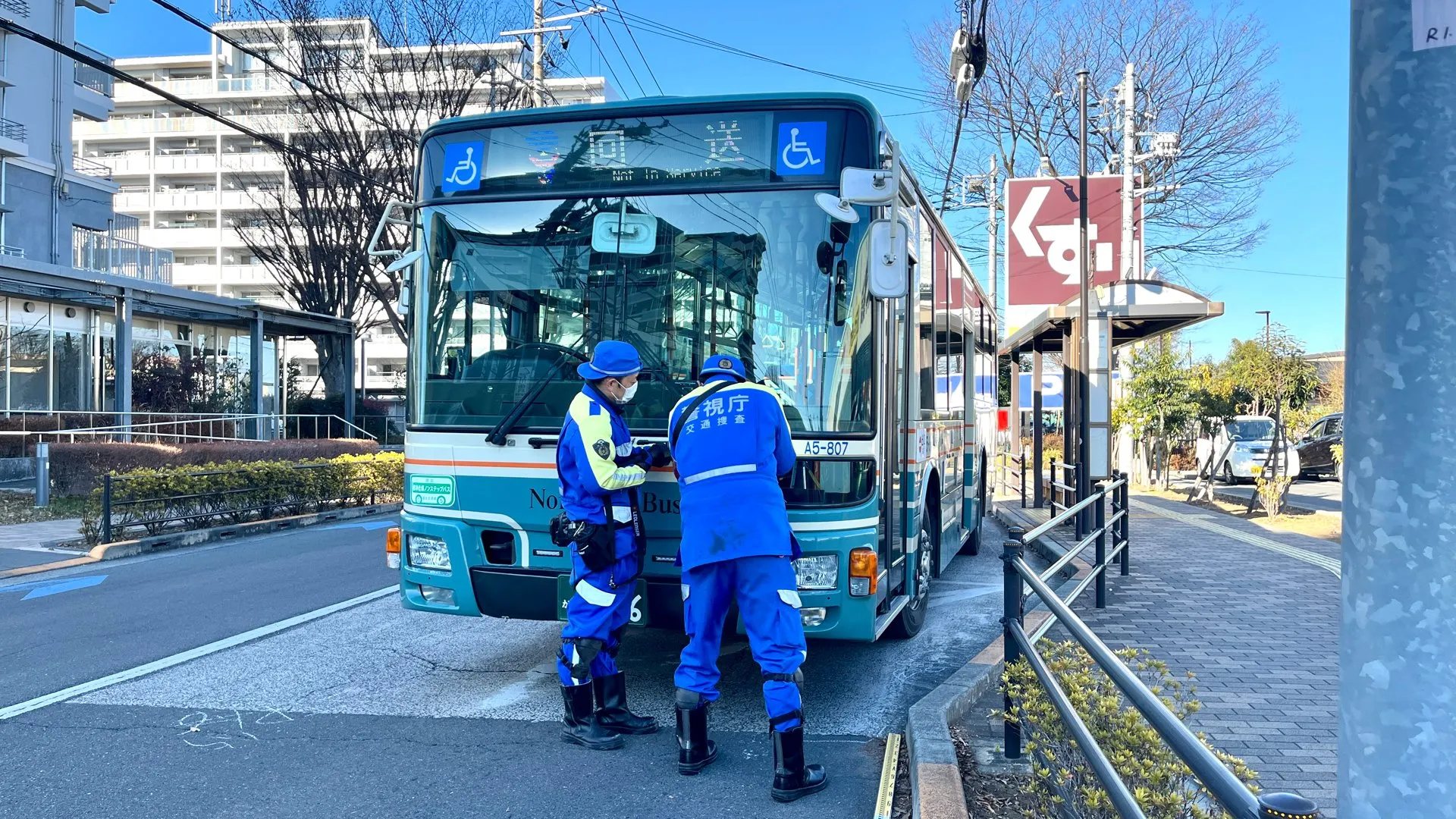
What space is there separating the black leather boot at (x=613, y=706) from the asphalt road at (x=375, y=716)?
131 mm

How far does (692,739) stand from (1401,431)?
3.58 metres

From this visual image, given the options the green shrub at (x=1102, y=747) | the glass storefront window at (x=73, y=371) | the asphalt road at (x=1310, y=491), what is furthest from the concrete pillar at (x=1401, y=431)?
the glass storefront window at (x=73, y=371)

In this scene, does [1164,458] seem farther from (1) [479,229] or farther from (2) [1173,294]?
(1) [479,229]

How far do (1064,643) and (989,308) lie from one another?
1006 centimetres

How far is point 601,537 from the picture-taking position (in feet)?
16.1

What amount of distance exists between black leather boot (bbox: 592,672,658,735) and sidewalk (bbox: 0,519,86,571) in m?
9.23

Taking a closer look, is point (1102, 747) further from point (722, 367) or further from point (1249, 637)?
point (1249, 637)

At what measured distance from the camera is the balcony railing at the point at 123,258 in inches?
1264

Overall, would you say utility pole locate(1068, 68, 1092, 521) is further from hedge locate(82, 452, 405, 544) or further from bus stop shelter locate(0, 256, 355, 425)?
bus stop shelter locate(0, 256, 355, 425)

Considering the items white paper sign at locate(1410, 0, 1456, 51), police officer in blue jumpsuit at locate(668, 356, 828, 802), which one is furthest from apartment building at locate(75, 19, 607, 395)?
white paper sign at locate(1410, 0, 1456, 51)

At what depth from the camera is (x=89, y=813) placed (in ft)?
13.6

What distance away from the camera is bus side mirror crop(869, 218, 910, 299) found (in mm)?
5012

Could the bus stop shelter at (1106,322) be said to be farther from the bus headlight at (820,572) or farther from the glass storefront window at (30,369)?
the glass storefront window at (30,369)

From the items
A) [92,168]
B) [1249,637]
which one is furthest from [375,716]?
[92,168]
